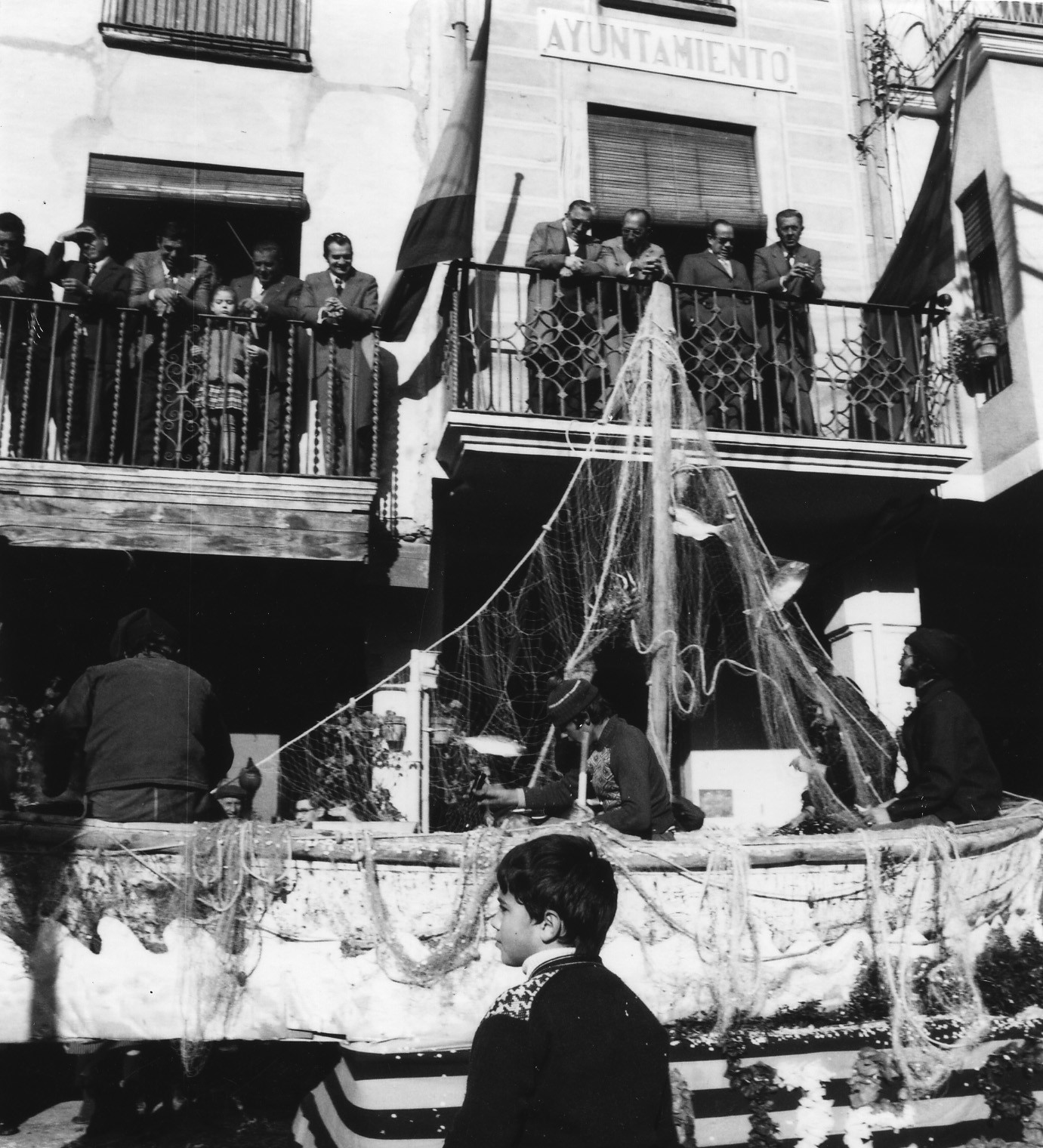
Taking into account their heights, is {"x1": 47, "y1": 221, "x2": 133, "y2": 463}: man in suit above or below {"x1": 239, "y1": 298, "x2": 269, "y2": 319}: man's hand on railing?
below

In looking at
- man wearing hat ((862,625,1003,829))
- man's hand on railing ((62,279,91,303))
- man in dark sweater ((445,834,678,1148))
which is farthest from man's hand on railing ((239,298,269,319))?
man in dark sweater ((445,834,678,1148))

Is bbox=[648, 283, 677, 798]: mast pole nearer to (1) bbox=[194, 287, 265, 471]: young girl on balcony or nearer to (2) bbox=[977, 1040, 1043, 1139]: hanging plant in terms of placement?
(2) bbox=[977, 1040, 1043, 1139]: hanging plant

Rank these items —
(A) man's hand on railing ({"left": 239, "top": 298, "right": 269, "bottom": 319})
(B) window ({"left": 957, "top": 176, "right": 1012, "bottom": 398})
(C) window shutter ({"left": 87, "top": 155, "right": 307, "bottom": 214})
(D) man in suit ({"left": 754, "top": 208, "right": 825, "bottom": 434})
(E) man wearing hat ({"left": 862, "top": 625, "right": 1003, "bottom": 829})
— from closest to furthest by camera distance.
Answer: (E) man wearing hat ({"left": 862, "top": 625, "right": 1003, "bottom": 829}), (A) man's hand on railing ({"left": 239, "top": 298, "right": 269, "bottom": 319}), (D) man in suit ({"left": 754, "top": 208, "right": 825, "bottom": 434}), (C) window shutter ({"left": 87, "top": 155, "right": 307, "bottom": 214}), (B) window ({"left": 957, "top": 176, "right": 1012, "bottom": 398})

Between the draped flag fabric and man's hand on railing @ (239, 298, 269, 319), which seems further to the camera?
the draped flag fabric

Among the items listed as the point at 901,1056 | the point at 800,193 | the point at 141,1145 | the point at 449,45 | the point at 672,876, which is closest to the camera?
the point at 901,1056

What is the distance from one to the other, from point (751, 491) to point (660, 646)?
2490 millimetres

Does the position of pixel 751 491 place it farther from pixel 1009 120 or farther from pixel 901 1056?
pixel 901 1056

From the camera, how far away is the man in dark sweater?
2.27m

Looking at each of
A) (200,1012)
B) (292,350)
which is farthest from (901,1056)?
(292,350)

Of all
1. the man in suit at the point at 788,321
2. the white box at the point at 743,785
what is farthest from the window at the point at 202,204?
the white box at the point at 743,785

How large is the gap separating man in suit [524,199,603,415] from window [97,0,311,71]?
255cm

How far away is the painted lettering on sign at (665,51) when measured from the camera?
9867 millimetres

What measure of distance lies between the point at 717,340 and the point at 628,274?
0.88 m

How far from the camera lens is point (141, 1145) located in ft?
16.4
